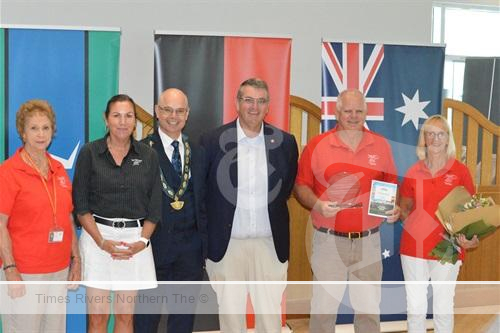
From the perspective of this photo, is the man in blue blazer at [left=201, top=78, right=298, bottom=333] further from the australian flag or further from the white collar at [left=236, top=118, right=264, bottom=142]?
the australian flag

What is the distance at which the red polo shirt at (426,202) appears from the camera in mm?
3549

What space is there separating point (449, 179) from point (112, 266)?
6.47 ft

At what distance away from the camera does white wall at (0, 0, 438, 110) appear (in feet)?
18.4

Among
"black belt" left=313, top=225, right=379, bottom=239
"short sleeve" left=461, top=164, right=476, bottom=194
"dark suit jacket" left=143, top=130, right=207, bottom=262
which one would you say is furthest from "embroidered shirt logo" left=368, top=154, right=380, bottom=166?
"dark suit jacket" left=143, top=130, right=207, bottom=262

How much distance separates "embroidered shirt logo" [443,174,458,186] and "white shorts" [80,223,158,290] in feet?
5.85

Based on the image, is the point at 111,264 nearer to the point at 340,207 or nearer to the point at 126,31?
the point at 340,207

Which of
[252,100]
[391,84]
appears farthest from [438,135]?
[252,100]

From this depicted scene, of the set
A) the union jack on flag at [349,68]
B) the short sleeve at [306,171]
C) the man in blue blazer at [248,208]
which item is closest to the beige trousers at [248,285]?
the man in blue blazer at [248,208]

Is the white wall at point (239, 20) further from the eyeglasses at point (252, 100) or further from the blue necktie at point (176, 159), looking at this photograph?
the blue necktie at point (176, 159)

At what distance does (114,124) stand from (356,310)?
1.77 metres

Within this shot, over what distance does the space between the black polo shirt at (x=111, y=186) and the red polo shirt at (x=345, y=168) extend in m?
0.96

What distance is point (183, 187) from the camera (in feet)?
10.6

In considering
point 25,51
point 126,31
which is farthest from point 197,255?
point 126,31

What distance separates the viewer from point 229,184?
3.36m
